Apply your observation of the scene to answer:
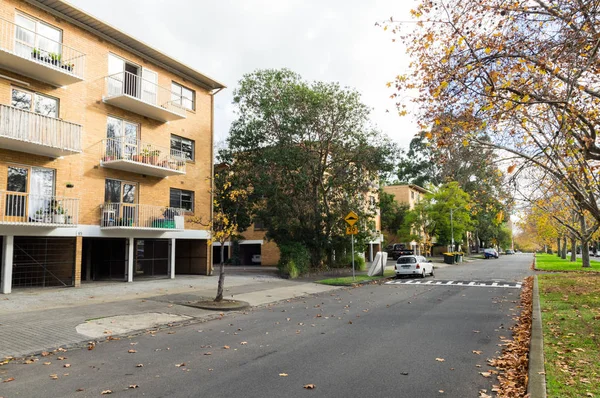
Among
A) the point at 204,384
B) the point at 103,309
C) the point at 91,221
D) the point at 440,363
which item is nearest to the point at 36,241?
the point at 91,221

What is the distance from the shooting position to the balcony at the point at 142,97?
764 inches

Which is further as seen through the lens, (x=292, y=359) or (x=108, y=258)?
(x=108, y=258)

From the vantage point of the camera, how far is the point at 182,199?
23.8 m

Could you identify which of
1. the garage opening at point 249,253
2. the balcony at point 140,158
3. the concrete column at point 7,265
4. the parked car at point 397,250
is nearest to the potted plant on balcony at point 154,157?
the balcony at point 140,158

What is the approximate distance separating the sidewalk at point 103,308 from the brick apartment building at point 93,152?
7.82 ft

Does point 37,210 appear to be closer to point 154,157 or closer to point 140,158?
point 140,158

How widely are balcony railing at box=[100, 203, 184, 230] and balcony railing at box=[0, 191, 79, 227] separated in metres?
1.57

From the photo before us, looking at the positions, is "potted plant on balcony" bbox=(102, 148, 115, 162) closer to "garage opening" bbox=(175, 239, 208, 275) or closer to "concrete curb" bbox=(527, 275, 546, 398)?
"garage opening" bbox=(175, 239, 208, 275)

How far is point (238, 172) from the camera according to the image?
26562 millimetres

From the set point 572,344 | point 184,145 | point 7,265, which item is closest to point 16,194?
point 7,265

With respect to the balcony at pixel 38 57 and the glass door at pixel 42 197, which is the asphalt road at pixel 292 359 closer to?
the glass door at pixel 42 197

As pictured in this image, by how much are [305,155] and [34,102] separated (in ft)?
44.2

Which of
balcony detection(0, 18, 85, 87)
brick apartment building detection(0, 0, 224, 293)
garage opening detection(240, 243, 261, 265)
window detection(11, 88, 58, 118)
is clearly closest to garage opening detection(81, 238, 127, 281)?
brick apartment building detection(0, 0, 224, 293)

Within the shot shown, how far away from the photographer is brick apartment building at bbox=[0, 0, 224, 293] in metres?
15.7
